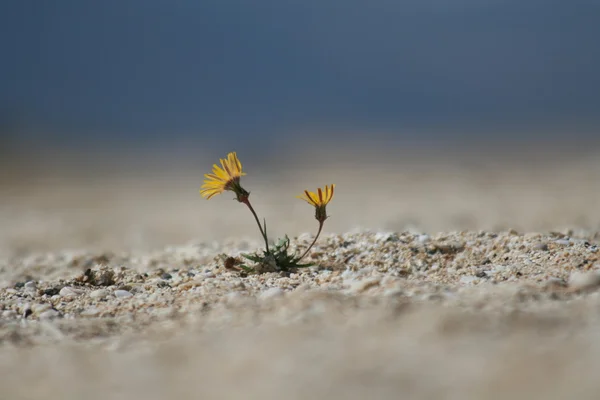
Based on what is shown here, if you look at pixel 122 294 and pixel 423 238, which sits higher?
pixel 423 238

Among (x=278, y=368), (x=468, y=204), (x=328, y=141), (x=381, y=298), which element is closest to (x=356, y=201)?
(x=468, y=204)

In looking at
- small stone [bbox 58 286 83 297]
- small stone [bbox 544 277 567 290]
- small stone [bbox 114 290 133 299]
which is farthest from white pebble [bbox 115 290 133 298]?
small stone [bbox 544 277 567 290]

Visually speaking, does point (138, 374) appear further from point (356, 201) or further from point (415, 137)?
point (415, 137)

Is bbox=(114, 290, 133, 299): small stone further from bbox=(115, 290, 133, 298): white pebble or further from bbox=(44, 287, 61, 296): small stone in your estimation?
bbox=(44, 287, 61, 296): small stone

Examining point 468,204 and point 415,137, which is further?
point 415,137

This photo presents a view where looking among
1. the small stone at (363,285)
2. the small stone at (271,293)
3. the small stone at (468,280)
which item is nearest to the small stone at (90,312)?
the small stone at (271,293)

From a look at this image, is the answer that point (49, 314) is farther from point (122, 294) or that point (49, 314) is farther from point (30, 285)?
point (30, 285)

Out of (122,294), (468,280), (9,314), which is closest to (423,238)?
(468,280)
